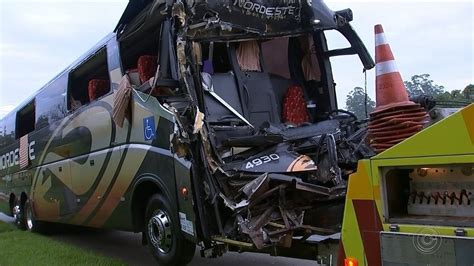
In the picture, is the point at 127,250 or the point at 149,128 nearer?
the point at 149,128

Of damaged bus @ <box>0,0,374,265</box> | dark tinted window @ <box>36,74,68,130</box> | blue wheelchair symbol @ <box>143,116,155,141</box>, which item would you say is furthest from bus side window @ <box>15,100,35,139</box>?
blue wheelchair symbol @ <box>143,116,155,141</box>

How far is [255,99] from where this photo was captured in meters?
6.71

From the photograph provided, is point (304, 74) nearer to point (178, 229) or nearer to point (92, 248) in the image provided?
point (178, 229)

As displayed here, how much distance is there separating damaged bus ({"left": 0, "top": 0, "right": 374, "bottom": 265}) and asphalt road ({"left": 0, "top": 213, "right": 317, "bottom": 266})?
2.76ft

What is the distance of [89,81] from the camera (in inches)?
342

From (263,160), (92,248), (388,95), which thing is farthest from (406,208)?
(92,248)

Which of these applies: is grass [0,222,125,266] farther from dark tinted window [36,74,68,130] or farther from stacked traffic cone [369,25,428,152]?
stacked traffic cone [369,25,428,152]

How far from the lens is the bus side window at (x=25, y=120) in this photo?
40.9ft

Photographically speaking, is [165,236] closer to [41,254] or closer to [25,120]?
[41,254]

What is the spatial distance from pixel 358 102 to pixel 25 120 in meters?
9.21

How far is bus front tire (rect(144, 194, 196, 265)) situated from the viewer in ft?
19.2

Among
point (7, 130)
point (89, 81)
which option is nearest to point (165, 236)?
point (89, 81)

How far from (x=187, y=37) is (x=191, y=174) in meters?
1.42

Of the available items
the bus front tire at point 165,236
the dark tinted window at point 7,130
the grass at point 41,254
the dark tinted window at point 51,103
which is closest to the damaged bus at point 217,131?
the bus front tire at point 165,236
